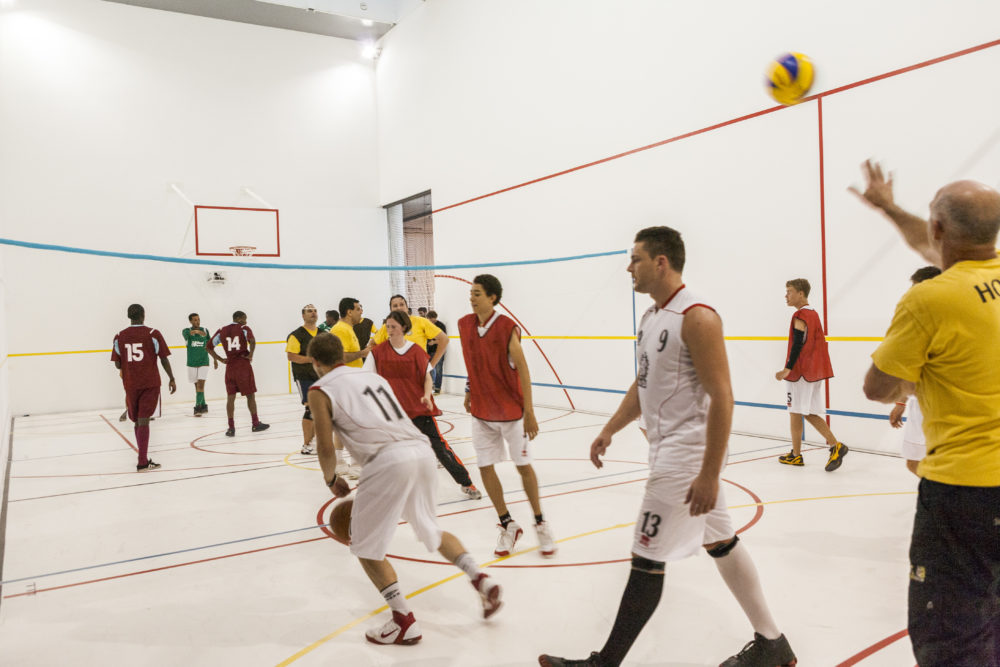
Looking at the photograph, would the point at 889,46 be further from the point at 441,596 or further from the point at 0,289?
the point at 0,289

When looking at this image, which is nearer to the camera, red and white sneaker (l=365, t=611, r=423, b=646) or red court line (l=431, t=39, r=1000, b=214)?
red and white sneaker (l=365, t=611, r=423, b=646)

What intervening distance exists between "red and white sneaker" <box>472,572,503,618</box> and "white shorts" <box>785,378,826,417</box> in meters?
4.79

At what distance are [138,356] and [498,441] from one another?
505 centimetres

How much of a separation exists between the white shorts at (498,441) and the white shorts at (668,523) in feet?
7.17

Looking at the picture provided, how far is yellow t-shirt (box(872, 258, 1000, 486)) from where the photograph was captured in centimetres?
186

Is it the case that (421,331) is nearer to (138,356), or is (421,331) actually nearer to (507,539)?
(507,539)

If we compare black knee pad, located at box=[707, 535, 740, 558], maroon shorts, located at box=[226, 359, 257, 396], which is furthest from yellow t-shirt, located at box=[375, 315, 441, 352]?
black knee pad, located at box=[707, 535, 740, 558]

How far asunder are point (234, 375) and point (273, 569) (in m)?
6.21

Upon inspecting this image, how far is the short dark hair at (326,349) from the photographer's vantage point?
3.43 metres

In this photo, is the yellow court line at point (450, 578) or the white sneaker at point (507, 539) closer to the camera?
the yellow court line at point (450, 578)

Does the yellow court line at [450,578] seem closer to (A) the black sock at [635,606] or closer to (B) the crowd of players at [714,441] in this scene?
(B) the crowd of players at [714,441]

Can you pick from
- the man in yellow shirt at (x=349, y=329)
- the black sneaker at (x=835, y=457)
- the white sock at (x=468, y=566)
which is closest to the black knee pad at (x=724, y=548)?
the white sock at (x=468, y=566)

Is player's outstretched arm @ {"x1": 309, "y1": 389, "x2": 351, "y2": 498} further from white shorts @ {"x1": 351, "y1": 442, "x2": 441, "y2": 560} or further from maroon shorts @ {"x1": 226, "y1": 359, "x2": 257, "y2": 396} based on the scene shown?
maroon shorts @ {"x1": 226, "y1": 359, "x2": 257, "y2": 396}

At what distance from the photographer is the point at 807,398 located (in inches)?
275
